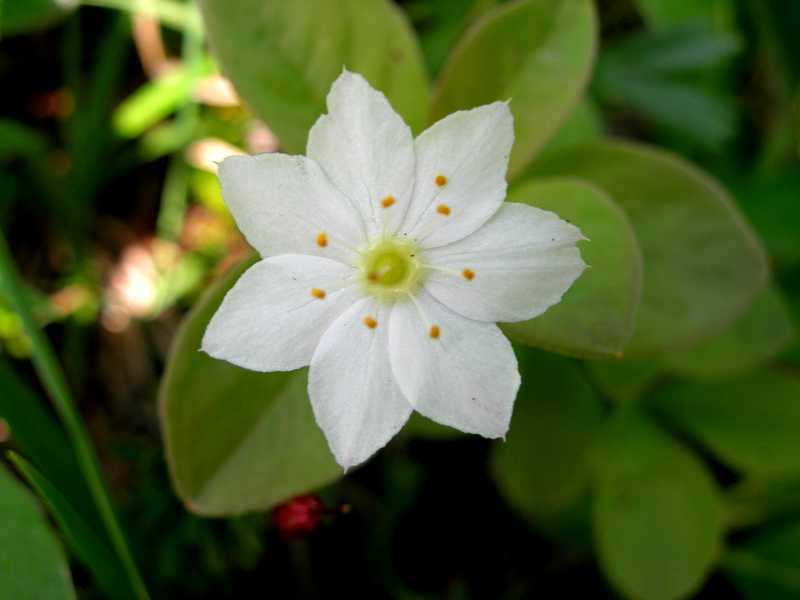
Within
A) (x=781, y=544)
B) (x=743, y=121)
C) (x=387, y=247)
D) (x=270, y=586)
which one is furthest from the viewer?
(x=743, y=121)

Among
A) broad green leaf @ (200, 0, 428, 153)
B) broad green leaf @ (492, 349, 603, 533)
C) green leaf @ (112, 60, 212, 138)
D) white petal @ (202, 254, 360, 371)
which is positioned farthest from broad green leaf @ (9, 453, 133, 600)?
green leaf @ (112, 60, 212, 138)

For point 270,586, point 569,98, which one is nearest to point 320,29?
point 569,98

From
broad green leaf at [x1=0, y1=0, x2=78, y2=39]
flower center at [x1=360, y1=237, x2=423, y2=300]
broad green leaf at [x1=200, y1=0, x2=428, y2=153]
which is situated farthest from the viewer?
broad green leaf at [x1=0, y1=0, x2=78, y2=39]

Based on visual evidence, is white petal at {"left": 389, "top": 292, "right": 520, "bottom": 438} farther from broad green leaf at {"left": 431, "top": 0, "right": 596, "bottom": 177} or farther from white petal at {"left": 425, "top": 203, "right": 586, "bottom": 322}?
broad green leaf at {"left": 431, "top": 0, "right": 596, "bottom": 177}

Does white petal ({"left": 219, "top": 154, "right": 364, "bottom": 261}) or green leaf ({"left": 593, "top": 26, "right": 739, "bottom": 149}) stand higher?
white petal ({"left": 219, "top": 154, "right": 364, "bottom": 261})

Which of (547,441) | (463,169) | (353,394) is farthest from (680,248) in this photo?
(353,394)

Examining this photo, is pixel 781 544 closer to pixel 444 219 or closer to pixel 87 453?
pixel 444 219

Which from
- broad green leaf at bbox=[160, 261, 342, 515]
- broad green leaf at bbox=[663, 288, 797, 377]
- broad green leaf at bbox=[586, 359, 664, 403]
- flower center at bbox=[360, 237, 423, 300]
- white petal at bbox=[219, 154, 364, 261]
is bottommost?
broad green leaf at bbox=[586, 359, 664, 403]
